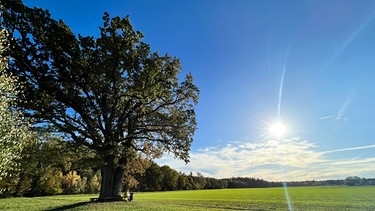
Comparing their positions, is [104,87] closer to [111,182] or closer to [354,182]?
[111,182]

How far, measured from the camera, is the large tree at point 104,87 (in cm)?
2311

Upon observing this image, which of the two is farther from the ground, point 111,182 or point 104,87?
point 104,87

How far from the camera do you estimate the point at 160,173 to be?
111875mm

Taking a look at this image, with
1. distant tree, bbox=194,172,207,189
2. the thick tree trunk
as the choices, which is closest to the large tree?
the thick tree trunk

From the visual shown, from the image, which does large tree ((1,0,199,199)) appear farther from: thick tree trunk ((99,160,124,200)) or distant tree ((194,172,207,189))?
distant tree ((194,172,207,189))

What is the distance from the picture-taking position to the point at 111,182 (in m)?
27.8

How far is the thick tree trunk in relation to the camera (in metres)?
27.2

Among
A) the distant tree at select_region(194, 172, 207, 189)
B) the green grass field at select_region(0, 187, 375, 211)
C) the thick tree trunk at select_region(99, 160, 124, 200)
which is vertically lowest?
the green grass field at select_region(0, 187, 375, 211)

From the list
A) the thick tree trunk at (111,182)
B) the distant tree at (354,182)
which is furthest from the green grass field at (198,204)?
the distant tree at (354,182)

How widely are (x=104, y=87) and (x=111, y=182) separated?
10.6m

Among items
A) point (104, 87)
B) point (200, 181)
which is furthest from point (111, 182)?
point (200, 181)

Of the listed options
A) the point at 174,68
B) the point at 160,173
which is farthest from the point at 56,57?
the point at 160,173

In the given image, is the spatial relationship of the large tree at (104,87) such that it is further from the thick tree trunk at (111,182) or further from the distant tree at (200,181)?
the distant tree at (200,181)

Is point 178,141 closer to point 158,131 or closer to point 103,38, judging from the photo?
point 158,131
